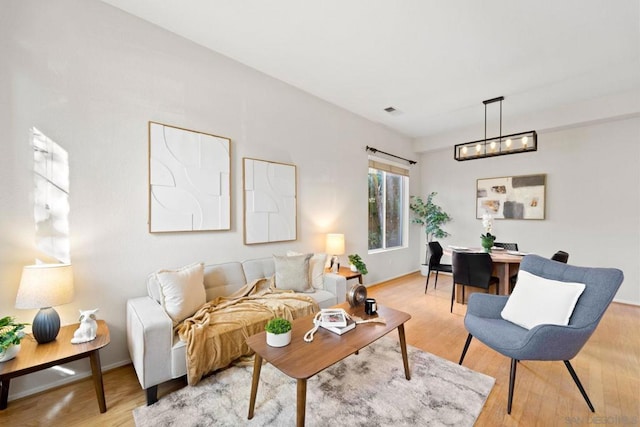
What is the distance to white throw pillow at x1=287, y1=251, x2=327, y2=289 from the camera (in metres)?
2.94

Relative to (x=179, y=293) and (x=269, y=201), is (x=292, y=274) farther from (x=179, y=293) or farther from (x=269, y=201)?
(x=179, y=293)

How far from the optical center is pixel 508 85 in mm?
3285

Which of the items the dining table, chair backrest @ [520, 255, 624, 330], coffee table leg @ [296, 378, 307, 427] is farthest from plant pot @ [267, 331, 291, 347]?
the dining table

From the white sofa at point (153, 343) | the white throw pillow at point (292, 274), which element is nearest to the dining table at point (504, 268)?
the white throw pillow at point (292, 274)

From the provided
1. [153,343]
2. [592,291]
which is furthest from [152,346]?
[592,291]

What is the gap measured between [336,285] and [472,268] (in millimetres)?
1780

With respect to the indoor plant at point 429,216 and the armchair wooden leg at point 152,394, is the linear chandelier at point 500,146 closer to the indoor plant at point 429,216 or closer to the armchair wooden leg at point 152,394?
the indoor plant at point 429,216

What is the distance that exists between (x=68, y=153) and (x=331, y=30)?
2.38m

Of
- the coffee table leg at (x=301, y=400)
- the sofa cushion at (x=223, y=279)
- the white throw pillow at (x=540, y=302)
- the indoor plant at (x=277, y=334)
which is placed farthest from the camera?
the sofa cushion at (x=223, y=279)

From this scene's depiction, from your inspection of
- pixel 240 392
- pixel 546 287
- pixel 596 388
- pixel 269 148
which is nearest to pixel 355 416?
pixel 240 392

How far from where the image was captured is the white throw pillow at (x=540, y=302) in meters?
1.76

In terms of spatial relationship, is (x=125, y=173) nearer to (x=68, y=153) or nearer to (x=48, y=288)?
(x=68, y=153)

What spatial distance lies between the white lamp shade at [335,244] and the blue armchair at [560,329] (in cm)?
182

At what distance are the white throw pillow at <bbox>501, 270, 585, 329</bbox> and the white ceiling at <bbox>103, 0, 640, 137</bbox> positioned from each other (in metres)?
2.16
